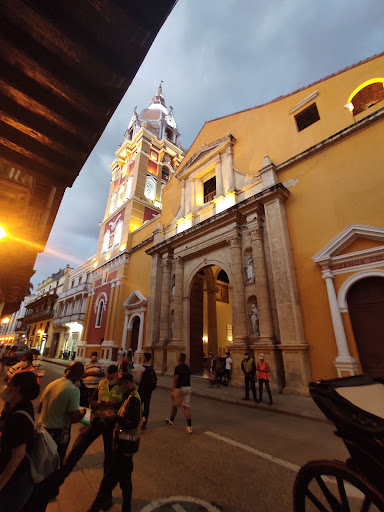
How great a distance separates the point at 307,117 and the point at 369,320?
1046cm

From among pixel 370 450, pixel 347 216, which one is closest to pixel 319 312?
pixel 347 216

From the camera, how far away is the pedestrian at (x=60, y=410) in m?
2.65

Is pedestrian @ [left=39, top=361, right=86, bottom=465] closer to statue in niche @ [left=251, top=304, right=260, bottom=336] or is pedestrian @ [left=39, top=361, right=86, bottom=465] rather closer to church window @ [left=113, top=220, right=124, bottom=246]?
statue in niche @ [left=251, top=304, right=260, bottom=336]

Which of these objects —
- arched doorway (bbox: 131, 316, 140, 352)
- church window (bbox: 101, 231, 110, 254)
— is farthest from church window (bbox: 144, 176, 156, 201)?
arched doorway (bbox: 131, 316, 140, 352)

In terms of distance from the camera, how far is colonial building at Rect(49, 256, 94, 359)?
85.1 feet

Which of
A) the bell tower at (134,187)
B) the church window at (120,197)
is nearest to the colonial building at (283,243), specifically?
the bell tower at (134,187)

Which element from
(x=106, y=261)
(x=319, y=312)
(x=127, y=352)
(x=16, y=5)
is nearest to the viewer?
(x=16, y=5)

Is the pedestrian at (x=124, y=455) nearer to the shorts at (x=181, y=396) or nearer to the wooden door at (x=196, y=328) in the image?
the shorts at (x=181, y=396)

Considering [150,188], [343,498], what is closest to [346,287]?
[343,498]

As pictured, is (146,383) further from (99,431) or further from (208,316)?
(208,316)

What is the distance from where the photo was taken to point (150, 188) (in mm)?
25719

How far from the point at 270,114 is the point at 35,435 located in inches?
631

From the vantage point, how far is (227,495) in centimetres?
277

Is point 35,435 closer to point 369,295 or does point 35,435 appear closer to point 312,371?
point 312,371
